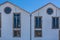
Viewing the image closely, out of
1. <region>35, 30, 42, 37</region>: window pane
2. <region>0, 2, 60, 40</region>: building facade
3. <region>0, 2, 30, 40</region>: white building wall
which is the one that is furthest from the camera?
<region>35, 30, 42, 37</region>: window pane

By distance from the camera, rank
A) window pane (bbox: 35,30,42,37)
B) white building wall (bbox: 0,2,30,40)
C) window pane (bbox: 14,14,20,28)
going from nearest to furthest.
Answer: white building wall (bbox: 0,2,30,40) → window pane (bbox: 14,14,20,28) → window pane (bbox: 35,30,42,37)

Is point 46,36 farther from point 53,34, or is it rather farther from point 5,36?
point 5,36

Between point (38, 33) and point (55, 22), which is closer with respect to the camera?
point (38, 33)

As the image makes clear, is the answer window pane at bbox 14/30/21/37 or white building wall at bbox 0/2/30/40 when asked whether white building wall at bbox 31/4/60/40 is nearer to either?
white building wall at bbox 0/2/30/40

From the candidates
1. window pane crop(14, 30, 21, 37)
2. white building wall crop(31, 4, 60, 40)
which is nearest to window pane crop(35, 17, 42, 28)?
white building wall crop(31, 4, 60, 40)

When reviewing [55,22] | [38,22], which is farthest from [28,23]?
[55,22]

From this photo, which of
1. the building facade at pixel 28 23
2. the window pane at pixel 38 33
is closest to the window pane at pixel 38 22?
the building facade at pixel 28 23

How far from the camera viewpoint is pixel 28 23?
111 ft

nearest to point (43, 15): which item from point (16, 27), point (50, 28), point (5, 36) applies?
point (50, 28)

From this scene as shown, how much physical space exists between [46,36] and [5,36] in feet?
23.6

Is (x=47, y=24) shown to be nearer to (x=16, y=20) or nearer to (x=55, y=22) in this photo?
(x=55, y=22)

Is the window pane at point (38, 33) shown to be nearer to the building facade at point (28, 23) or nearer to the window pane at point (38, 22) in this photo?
the building facade at point (28, 23)

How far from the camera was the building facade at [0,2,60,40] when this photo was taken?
33.6 meters

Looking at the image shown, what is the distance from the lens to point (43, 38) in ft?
111
